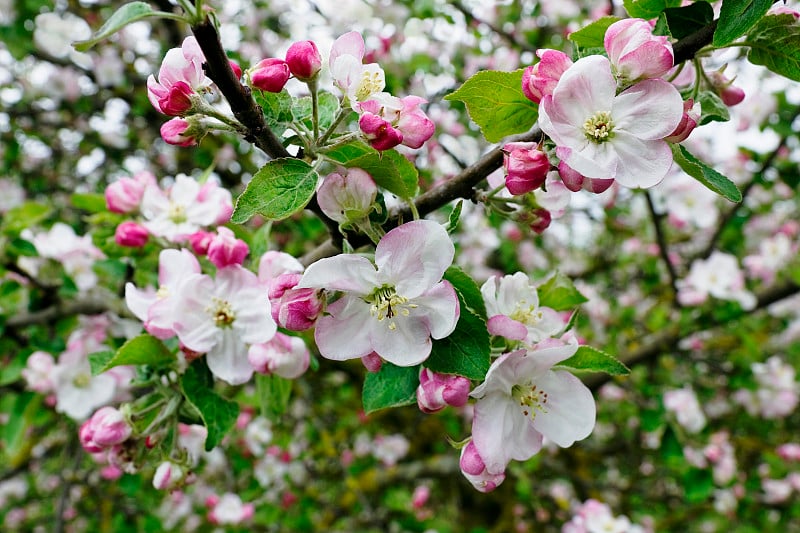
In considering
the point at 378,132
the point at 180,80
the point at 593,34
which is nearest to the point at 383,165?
the point at 378,132

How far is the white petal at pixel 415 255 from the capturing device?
73cm

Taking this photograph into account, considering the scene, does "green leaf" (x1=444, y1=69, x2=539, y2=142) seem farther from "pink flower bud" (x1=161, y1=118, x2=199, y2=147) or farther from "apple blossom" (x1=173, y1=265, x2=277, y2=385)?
"apple blossom" (x1=173, y1=265, x2=277, y2=385)

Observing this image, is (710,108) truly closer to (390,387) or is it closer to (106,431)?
(390,387)

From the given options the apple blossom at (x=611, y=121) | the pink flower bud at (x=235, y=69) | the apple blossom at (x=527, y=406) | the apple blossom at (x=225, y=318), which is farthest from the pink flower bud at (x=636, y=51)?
the apple blossom at (x=225, y=318)

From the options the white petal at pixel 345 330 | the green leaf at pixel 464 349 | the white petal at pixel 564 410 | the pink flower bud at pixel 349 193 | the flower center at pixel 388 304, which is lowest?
the white petal at pixel 564 410

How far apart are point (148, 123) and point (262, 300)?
2.60 meters

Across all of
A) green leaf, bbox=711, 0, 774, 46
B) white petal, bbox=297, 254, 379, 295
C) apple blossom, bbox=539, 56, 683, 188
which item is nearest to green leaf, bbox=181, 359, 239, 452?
white petal, bbox=297, 254, 379, 295

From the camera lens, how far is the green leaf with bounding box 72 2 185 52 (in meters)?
0.56

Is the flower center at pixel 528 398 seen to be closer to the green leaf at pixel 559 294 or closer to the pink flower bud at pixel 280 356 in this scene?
the green leaf at pixel 559 294

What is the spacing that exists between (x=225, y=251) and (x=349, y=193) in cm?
38

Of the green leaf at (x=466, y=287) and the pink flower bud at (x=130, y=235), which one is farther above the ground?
the green leaf at (x=466, y=287)

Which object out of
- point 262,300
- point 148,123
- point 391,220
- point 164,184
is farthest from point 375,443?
point 391,220

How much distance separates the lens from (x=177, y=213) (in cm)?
129

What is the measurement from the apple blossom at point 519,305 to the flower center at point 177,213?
27.1 inches
